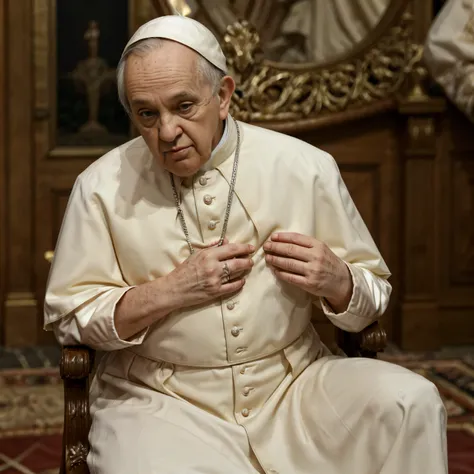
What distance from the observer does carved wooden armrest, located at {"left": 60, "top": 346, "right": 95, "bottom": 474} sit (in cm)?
219

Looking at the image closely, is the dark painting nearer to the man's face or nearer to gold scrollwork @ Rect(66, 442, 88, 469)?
the man's face

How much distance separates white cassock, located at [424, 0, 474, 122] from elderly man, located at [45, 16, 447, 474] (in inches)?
95.7

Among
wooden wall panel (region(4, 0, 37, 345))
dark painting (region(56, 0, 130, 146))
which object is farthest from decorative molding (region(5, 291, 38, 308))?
dark painting (region(56, 0, 130, 146))

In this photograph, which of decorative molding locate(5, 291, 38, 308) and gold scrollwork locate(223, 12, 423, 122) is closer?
gold scrollwork locate(223, 12, 423, 122)

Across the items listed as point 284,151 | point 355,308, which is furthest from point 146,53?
point 355,308

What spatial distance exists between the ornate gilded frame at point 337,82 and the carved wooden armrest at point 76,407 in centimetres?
249

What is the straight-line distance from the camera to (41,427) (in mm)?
3766

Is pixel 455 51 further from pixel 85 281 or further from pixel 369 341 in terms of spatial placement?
pixel 85 281

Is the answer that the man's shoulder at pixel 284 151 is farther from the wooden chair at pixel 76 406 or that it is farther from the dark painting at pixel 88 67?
the dark painting at pixel 88 67

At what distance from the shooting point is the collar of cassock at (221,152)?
2316mm

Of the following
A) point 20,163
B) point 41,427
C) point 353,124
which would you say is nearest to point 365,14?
point 353,124

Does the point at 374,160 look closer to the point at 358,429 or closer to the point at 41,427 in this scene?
the point at 41,427

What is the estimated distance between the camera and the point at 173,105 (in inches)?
83.0

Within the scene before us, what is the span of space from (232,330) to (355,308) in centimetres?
30
